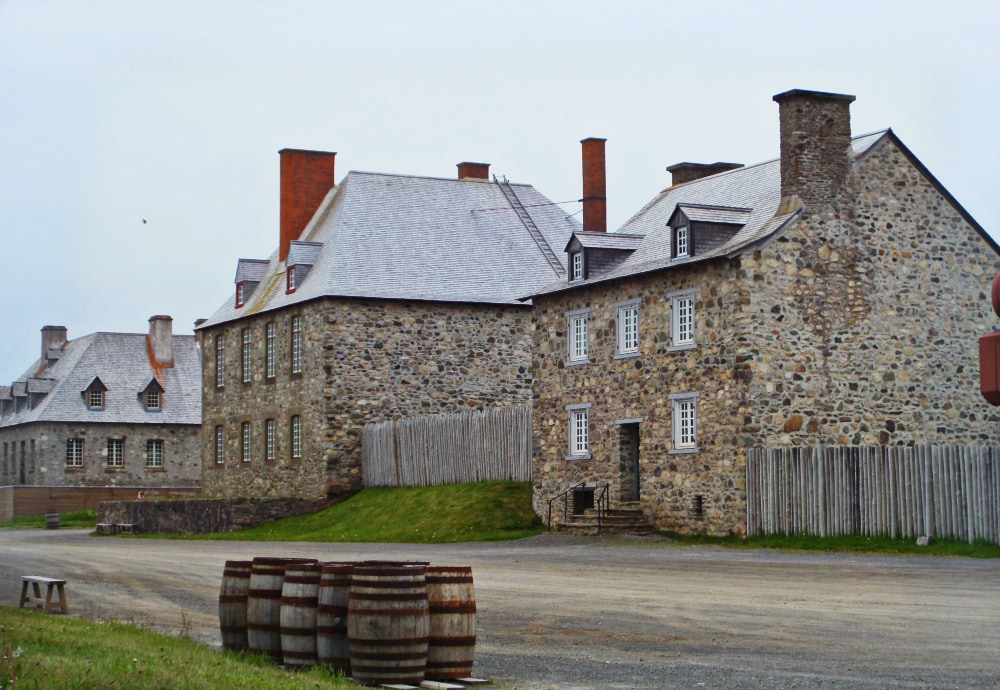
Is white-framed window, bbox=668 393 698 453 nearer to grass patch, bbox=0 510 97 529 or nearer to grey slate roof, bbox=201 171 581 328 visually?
grey slate roof, bbox=201 171 581 328

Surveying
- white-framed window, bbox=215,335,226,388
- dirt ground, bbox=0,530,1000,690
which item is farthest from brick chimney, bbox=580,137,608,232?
dirt ground, bbox=0,530,1000,690

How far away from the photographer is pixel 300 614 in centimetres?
1293

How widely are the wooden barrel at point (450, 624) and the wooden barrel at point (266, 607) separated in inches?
58.1

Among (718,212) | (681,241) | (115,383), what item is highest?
(718,212)

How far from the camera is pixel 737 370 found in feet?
107

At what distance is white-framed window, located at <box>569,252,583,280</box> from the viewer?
38.8 metres

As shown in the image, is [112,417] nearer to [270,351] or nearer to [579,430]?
[270,351]

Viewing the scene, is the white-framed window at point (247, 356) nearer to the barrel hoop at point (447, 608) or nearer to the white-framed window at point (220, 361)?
the white-framed window at point (220, 361)

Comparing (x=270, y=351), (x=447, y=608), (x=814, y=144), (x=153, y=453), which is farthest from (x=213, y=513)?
(x=447, y=608)

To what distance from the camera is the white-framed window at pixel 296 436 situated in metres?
48.3

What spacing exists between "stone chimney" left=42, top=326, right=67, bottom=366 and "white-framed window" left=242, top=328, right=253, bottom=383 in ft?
94.4

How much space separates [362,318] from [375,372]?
166cm

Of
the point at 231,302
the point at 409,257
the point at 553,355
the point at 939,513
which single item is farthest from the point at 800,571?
the point at 231,302

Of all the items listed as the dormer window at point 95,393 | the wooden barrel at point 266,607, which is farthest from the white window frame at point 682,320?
the dormer window at point 95,393
